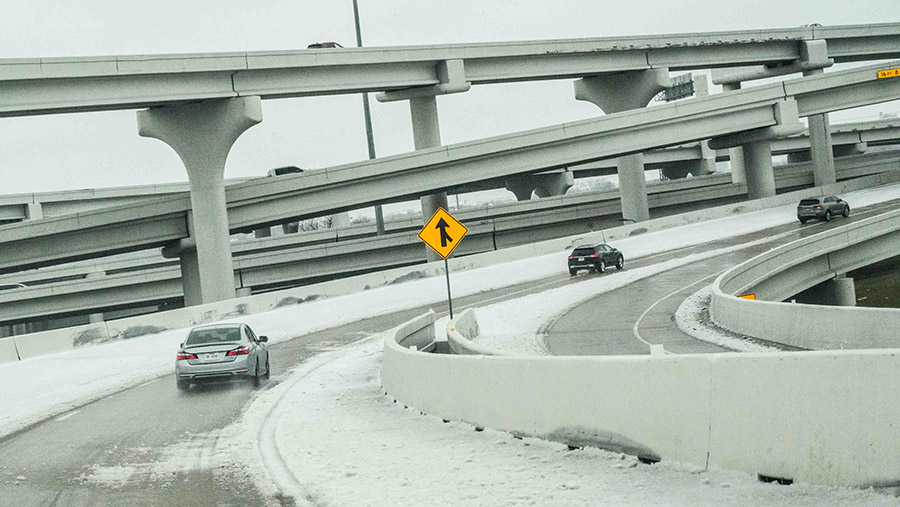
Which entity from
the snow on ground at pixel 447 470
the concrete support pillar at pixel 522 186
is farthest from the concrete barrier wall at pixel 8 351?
the concrete support pillar at pixel 522 186

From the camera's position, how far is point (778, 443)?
852cm

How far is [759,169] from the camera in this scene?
78875 millimetres

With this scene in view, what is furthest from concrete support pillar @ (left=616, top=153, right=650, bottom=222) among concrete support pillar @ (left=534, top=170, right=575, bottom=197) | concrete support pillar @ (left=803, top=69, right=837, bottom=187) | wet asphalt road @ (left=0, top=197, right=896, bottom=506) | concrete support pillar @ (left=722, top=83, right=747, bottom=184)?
concrete support pillar @ (left=722, top=83, right=747, bottom=184)

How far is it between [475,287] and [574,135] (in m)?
18.6

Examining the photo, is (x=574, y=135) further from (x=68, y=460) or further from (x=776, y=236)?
(x=68, y=460)

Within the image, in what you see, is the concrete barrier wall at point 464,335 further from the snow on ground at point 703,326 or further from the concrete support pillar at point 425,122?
the concrete support pillar at point 425,122

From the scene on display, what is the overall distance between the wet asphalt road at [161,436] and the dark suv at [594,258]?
14.2 meters

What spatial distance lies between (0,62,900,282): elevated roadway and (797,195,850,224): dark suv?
9837mm

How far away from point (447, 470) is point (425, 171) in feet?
165

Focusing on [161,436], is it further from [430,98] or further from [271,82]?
[430,98]

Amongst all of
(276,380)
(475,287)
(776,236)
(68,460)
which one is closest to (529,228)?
(776,236)

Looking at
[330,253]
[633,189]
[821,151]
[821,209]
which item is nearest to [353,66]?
[633,189]

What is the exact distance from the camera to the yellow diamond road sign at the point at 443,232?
29891mm

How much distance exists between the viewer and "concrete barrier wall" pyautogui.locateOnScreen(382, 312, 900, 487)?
7.86 metres
